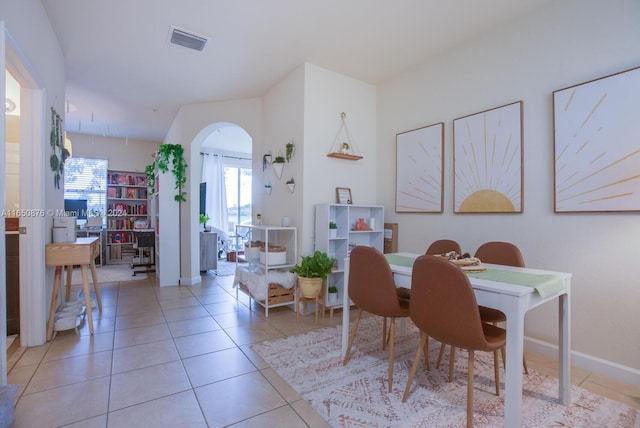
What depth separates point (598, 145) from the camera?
2.18 metres

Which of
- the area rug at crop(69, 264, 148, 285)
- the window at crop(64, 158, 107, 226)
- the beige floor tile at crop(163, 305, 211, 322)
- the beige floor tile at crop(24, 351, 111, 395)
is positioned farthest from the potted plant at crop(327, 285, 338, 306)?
the window at crop(64, 158, 107, 226)

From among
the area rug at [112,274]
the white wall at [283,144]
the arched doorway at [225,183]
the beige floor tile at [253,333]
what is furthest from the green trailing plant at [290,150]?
the area rug at [112,274]

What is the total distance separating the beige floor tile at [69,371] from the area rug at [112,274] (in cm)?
300

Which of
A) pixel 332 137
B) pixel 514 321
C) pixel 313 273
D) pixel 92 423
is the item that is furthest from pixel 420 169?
pixel 92 423

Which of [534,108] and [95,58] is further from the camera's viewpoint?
[95,58]

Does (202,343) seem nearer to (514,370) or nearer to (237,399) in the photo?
(237,399)

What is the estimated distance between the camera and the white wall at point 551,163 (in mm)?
2100

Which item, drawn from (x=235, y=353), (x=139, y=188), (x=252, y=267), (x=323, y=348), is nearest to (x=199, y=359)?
(x=235, y=353)

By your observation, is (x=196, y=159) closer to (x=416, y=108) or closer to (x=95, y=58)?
(x=95, y=58)

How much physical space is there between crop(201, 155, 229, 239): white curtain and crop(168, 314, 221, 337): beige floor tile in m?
4.36

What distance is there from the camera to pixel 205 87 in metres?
4.09

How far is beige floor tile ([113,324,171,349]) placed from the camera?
264 centimetres

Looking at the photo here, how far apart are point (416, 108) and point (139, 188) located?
663cm

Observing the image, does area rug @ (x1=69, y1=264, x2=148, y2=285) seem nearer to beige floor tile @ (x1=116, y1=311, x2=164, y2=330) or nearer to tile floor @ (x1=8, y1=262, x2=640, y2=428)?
tile floor @ (x1=8, y1=262, x2=640, y2=428)
